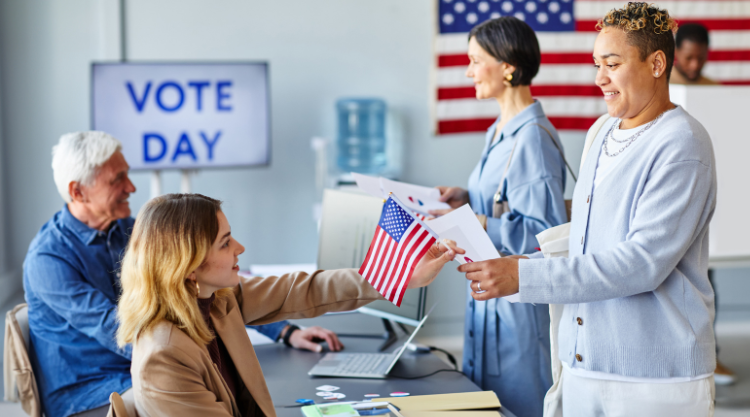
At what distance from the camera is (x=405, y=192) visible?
2.10m

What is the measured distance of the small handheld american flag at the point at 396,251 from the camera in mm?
1531

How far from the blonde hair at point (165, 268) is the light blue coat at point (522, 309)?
945 mm

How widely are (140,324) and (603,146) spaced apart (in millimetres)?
1068

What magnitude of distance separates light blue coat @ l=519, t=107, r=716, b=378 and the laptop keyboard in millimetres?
698

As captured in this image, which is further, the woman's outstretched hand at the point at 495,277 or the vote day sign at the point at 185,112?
the vote day sign at the point at 185,112

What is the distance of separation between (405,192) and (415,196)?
0.05 m

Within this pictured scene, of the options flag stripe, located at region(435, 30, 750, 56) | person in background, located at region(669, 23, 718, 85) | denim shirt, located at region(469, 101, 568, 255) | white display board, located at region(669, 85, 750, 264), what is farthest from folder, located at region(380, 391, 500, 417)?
person in background, located at region(669, 23, 718, 85)

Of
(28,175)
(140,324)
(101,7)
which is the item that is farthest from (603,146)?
(28,175)

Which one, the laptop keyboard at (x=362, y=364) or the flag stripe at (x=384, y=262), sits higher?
the flag stripe at (x=384, y=262)

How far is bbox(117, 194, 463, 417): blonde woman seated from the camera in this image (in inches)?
50.1

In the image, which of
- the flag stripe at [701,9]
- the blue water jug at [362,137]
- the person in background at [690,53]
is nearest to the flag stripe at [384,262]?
the blue water jug at [362,137]

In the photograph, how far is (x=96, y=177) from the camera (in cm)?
206

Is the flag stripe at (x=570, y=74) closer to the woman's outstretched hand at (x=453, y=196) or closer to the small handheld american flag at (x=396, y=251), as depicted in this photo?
the woman's outstretched hand at (x=453, y=196)

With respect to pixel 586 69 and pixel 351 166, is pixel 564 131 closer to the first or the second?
pixel 586 69
